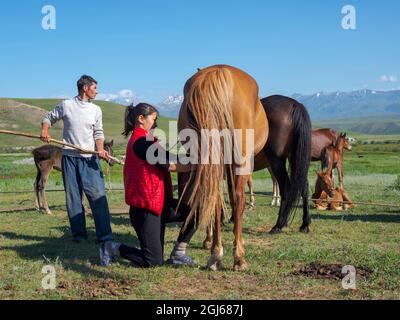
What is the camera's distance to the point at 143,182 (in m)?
5.86

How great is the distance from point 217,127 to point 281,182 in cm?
351

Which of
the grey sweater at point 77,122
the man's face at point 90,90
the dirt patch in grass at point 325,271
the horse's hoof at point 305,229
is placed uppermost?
the man's face at point 90,90

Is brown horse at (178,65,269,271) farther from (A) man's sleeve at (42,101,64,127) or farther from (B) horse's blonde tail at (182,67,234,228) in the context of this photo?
(A) man's sleeve at (42,101,64,127)

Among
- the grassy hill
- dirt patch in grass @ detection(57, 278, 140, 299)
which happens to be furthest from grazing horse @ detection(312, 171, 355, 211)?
the grassy hill

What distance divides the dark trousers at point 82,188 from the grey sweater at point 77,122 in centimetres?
14

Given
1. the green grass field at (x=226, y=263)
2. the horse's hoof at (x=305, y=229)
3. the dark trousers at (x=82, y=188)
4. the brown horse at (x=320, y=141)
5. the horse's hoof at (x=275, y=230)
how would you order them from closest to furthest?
the green grass field at (x=226, y=263), the dark trousers at (x=82, y=188), the horse's hoof at (x=275, y=230), the horse's hoof at (x=305, y=229), the brown horse at (x=320, y=141)

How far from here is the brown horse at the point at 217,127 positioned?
5395 mm

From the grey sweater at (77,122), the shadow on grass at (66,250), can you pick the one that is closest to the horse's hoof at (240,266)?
the shadow on grass at (66,250)

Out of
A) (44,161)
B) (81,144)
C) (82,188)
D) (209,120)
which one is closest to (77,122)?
(81,144)

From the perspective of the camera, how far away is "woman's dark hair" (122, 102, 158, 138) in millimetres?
6016

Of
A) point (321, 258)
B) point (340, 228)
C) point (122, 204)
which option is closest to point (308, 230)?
point (340, 228)

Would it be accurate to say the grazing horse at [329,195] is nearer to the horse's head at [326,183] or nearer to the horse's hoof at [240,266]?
the horse's head at [326,183]

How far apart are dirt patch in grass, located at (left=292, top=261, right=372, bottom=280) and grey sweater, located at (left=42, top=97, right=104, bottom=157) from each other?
3682 millimetres

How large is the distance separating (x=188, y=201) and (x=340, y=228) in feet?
14.7
